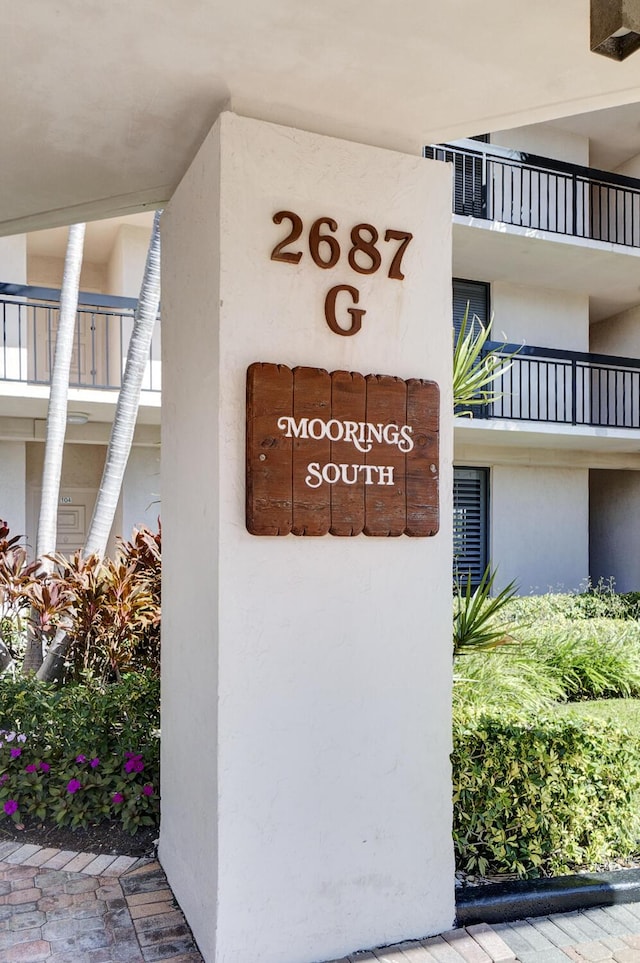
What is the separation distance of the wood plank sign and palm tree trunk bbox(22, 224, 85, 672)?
3491 mm

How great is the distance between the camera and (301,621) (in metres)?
2.62

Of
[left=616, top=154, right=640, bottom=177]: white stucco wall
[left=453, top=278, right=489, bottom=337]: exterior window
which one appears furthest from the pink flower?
[left=616, top=154, right=640, bottom=177]: white stucco wall

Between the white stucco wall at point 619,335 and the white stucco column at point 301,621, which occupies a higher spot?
the white stucco wall at point 619,335

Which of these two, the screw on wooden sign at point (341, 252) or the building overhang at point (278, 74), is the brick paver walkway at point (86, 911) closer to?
the screw on wooden sign at point (341, 252)

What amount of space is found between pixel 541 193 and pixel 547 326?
213cm

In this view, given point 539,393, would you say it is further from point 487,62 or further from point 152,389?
point 487,62

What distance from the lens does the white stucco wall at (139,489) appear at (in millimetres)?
10898

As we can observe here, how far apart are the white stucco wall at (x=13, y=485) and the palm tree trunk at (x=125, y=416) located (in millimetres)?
5651

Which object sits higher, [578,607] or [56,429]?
[56,429]

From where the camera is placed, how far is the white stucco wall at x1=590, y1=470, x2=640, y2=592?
538 inches

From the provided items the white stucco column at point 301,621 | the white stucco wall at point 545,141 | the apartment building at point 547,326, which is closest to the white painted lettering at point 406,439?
the white stucco column at point 301,621

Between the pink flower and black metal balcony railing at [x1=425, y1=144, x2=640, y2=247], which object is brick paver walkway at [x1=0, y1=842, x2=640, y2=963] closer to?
the pink flower

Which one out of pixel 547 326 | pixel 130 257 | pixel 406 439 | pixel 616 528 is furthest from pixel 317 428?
pixel 616 528

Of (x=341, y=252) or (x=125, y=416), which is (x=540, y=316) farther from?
(x=341, y=252)
